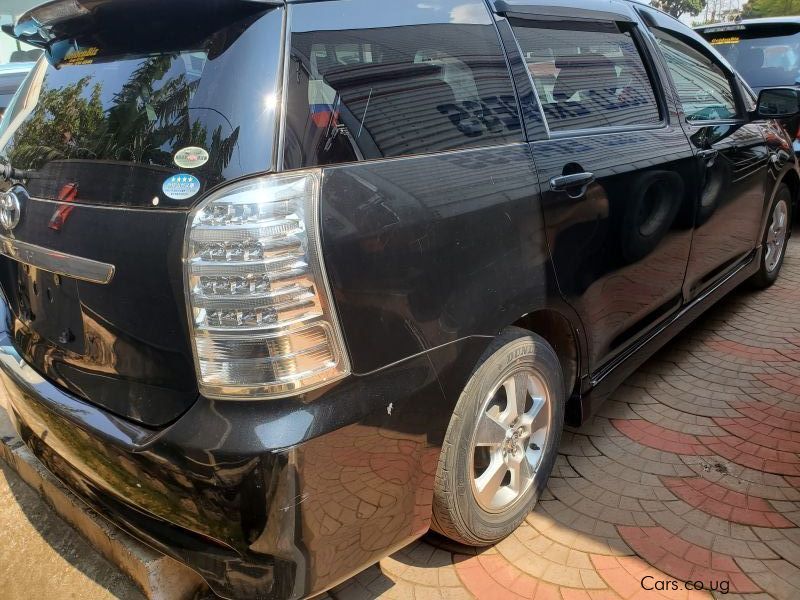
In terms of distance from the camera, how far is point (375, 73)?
166cm

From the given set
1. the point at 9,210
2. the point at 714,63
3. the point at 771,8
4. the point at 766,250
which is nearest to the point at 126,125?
the point at 9,210

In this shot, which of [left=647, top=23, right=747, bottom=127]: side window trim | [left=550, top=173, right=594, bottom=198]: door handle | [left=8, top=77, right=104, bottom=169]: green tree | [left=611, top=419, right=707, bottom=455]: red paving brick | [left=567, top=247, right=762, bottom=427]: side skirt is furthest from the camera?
[left=647, top=23, right=747, bottom=127]: side window trim

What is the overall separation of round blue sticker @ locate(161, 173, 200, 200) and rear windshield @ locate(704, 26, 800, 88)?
6052 millimetres

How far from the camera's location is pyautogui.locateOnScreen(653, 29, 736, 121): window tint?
3074mm

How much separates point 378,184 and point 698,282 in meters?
2.34

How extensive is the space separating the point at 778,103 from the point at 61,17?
352cm

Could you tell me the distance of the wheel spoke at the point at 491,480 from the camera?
201 centimetres

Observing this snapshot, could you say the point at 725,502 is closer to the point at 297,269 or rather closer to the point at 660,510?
the point at 660,510

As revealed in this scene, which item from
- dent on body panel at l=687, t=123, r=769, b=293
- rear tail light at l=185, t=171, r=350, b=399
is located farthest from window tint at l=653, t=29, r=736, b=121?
rear tail light at l=185, t=171, r=350, b=399

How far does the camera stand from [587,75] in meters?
2.52

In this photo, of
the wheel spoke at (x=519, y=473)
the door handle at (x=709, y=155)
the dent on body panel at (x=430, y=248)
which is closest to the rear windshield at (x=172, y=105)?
the dent on body panel at (x=430, y=248)

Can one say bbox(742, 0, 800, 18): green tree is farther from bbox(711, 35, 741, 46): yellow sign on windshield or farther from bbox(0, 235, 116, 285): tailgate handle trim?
bbox(0, 235, 116, 285): tailgate handle trim

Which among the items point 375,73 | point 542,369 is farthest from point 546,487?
point 375,73

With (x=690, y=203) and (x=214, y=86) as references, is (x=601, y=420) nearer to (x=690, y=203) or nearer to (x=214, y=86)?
(x=690, y=203)
